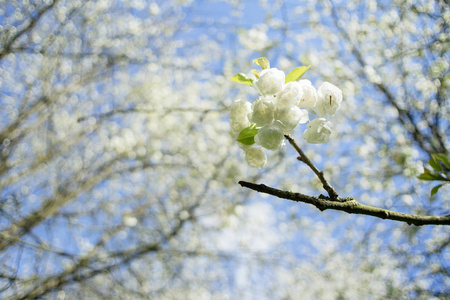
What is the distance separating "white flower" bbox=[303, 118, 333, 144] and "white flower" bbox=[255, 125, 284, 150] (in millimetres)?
101

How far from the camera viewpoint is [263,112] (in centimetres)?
81

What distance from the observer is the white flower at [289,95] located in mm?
811

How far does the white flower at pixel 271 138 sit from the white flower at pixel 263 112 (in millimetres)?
23

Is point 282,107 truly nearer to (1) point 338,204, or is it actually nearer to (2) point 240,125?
(2) point 240,125

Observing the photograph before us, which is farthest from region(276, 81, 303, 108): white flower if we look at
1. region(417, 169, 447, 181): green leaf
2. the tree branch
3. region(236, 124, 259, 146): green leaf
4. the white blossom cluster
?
region(417, 169, 447, 181): green leaf

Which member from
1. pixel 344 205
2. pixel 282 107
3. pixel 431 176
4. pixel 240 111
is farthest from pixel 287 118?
pixel 431 176

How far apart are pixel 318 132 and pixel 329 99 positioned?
3.7 inches

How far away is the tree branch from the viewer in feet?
2.47

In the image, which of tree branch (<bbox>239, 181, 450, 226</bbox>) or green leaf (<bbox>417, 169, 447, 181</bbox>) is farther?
green leaf (<bbox>417, 169, 447, 181</bbox>)

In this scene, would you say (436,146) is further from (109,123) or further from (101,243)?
(109,123)

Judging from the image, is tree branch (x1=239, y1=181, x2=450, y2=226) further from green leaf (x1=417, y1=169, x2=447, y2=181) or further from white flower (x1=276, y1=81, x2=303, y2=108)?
white flower (x1=276, y1=81, x2=303, y2=108)

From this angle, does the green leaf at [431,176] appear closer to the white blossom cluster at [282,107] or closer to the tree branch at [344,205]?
the tree branch at [344,205]

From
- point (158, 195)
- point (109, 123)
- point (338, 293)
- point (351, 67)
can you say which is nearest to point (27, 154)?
point (109, 123)

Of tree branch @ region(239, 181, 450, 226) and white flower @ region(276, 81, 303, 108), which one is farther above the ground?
white flower @ region(276, 81, 303, 108)
